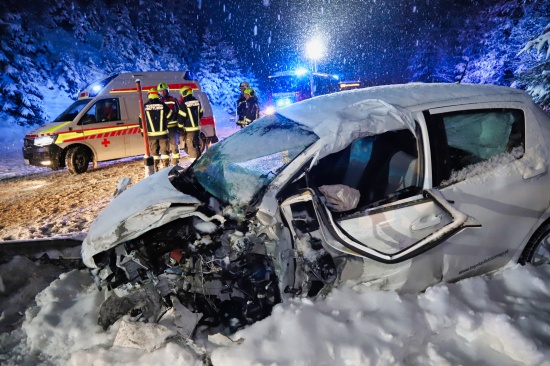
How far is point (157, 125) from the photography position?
7.09 m

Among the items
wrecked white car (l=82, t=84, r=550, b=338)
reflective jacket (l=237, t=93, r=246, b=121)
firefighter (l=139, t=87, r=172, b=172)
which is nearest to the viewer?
wrecked white car (l=82, t=84, r=550, b=338)

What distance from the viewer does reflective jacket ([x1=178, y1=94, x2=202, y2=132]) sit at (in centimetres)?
740

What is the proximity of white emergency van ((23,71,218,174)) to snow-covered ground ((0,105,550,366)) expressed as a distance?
18.7 ft

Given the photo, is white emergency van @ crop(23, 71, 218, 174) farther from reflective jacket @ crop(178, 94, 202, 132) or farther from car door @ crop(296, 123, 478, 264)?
car door @ crop(296, 123, 478, 264)

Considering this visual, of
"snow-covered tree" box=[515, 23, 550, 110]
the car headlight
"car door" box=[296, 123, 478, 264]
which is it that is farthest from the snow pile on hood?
the car headlight

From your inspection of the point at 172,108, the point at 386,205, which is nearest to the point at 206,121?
the point at 172,108

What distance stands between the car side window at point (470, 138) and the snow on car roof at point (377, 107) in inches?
4.6

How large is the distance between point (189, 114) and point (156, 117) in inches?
27.8

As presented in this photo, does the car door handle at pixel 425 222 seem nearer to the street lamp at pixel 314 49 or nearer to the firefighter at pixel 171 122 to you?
the firefighter at pixel 171 122

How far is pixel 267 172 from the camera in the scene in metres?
2.44

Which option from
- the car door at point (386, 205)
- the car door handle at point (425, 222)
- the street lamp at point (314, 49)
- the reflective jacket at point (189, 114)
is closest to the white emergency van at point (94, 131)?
the reflective jacket at point (189, 114)

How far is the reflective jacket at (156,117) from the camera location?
693 centimetres

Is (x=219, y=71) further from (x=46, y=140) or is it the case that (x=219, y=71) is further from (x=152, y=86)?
(x=46, y=140)

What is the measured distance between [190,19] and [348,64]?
34.5m
